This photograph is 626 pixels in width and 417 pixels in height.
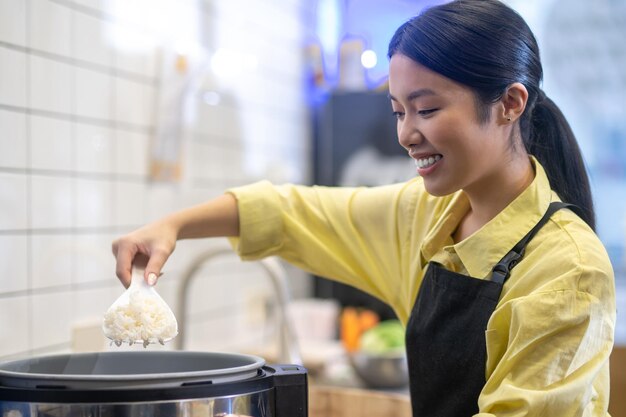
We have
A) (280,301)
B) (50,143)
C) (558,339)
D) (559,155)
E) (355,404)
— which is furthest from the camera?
(280,301)

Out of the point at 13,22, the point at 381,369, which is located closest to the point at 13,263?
the point at 13,22

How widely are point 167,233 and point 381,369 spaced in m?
1.35

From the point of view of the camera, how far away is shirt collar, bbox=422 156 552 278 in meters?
1.09

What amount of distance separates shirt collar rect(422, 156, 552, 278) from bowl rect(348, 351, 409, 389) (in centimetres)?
126

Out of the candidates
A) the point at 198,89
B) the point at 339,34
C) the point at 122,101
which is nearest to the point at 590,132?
the point at 339,34

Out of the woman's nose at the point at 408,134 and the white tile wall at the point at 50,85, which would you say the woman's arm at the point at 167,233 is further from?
the white tile wall at the point at 50,85

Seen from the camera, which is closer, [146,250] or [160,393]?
[160,393]

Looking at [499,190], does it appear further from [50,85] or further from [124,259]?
[50,85]

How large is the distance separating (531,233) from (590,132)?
7.47 feet

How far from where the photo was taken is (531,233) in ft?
3.55

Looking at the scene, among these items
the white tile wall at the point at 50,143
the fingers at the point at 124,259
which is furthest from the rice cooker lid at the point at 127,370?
the white tile wall at the point at 50,143

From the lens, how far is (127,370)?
1088mm

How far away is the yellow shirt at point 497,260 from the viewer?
0.96 m

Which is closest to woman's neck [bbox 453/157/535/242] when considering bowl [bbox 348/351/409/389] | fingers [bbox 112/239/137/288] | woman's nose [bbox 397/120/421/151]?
woman's nose [bbox 397/120/421/151]
